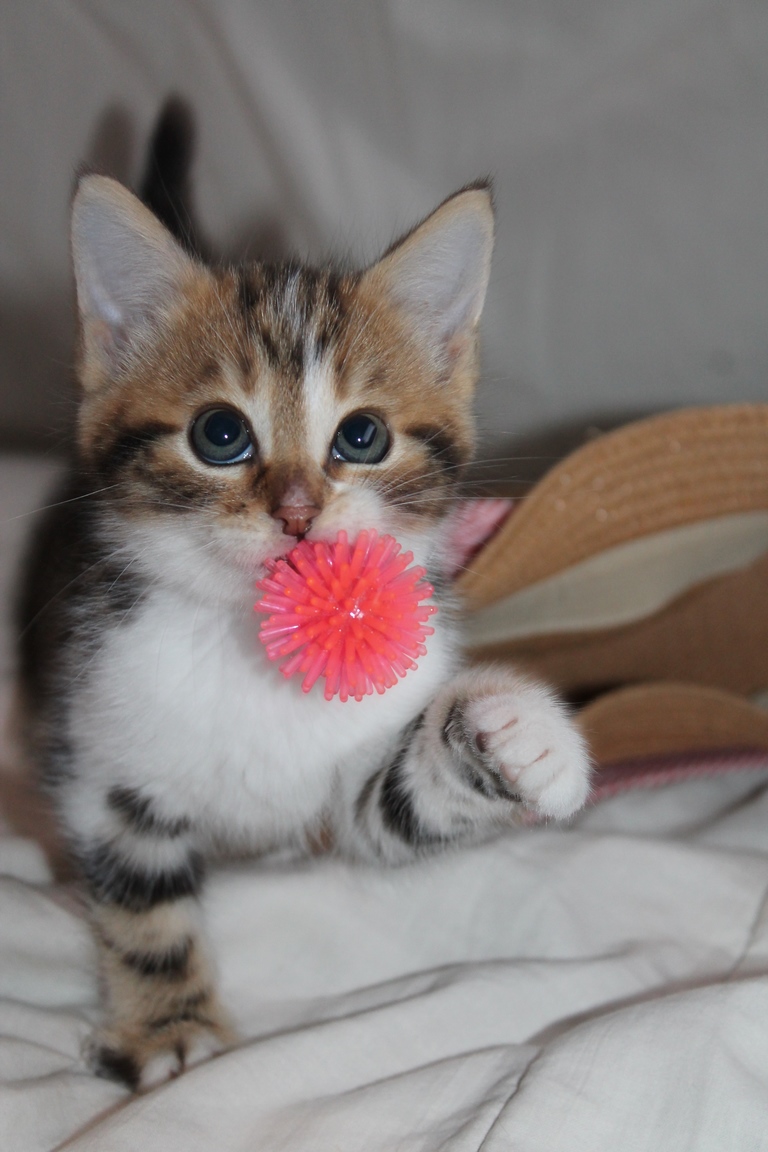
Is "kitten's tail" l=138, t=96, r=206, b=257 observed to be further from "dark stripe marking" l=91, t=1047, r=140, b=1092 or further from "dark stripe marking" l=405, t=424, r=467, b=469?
"dark stripe marking" l=91, t=1047, r=140, b=1092

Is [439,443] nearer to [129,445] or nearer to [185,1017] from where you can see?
[129,445]

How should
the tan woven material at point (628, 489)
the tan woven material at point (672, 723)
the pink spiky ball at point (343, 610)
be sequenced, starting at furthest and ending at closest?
the tan woven material at point (628, 489) → the tan woven material at point (672, 723) → the pink spiky ball at point (343, 610)

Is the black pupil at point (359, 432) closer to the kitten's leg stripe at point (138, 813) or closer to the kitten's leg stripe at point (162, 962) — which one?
the kitten's leg stripe at point (138, 813)

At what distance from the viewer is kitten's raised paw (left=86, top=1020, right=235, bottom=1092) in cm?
98

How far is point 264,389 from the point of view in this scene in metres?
0.90

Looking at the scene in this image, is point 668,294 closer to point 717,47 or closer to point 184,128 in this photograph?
point 717,47

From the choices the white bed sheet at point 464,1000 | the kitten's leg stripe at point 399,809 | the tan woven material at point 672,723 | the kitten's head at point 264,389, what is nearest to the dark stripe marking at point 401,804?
the kitten's leg stripe at point 399,809

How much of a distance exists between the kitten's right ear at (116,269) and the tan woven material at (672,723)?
79 centimetres

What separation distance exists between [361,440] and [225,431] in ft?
0.43

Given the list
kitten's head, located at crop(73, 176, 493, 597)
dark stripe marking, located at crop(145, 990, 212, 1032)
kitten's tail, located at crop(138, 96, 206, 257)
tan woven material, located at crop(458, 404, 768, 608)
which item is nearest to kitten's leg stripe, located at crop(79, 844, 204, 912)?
dark stripe marking, located at crop(145, 990, 212, 1032)

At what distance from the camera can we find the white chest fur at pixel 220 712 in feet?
3.27

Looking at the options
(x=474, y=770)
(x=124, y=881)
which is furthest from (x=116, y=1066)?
(x=474, y=770)

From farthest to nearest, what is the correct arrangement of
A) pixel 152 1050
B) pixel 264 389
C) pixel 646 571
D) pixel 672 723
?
pixel 646 571 < pixel 672 723 < pixel 152 1050 < pixel 264 389

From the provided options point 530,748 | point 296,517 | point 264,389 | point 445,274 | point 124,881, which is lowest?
point 124,881
